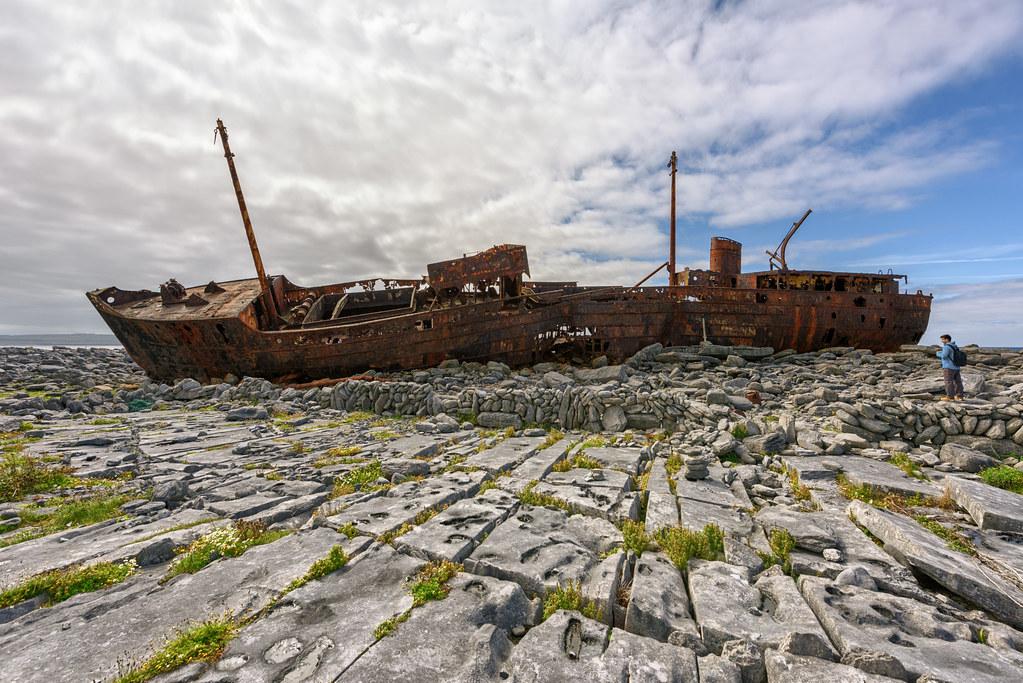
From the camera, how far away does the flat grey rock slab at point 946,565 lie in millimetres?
3111

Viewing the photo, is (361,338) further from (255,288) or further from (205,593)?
(205,593)

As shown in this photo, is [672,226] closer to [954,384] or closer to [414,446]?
[954,384]

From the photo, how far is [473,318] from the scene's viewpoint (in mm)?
16469

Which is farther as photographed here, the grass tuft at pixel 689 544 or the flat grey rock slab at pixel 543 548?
the grass tuft at pixel 689 544

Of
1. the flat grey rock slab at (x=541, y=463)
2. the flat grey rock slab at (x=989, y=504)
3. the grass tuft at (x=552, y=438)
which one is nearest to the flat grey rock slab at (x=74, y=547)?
the flat grey rock slab at (x=541, y=463)

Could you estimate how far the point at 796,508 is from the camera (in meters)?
4.88

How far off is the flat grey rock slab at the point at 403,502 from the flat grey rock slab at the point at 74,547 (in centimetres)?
159

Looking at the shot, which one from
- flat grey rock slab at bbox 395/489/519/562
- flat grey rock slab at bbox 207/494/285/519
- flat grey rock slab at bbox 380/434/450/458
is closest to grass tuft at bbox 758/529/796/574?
flat grey rock slab at bbox 395/489/519/562

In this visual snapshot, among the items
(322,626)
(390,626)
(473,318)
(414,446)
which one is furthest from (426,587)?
(473,318)

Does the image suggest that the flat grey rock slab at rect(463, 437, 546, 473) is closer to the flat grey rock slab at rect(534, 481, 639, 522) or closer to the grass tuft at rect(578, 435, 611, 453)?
the grass tuft at rect(578, 435, 611, 453)

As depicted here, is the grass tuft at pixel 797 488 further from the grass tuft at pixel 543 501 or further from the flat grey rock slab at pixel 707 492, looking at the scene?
the grass tuft at pixel 543 501

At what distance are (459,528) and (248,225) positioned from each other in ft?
70.8

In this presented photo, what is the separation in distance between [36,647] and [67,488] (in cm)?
424

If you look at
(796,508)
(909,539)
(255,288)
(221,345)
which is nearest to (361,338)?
(221,345)
